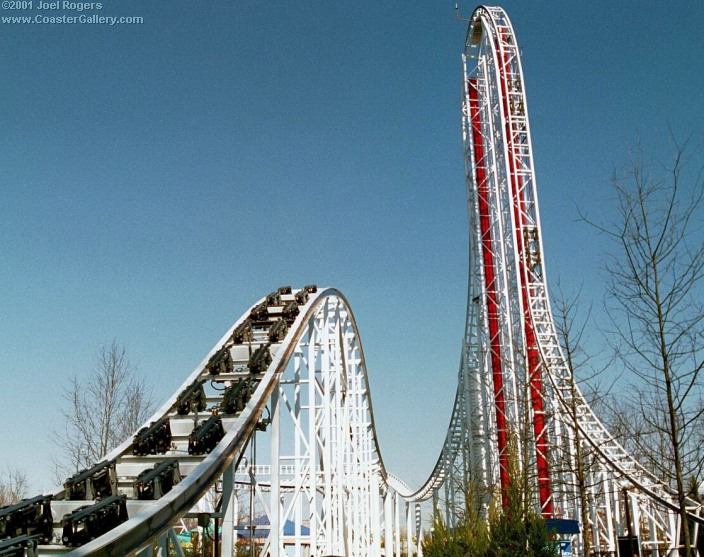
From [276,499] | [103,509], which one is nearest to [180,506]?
[103,509]

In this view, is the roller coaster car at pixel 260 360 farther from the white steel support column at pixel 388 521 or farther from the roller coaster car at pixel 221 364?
the white steel support column at pixel 388 521

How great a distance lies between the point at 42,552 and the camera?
8109 millimetres

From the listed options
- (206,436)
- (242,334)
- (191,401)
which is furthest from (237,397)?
(242,334)

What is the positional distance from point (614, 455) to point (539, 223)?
27.5 feet

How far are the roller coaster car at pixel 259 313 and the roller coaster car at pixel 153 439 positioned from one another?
574cm

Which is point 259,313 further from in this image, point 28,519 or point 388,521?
point 388,521

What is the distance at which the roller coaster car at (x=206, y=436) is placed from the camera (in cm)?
1145

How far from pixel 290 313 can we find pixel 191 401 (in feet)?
16.0

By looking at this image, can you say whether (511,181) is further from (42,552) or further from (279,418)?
(42,552)

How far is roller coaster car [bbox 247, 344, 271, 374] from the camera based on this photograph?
1462 cm

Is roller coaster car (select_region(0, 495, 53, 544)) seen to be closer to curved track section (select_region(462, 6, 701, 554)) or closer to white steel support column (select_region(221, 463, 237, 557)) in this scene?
white steel support column (select_region(221, 463, 237, 557))

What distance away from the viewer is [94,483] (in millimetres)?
10617

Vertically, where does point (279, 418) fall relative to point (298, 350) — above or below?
below

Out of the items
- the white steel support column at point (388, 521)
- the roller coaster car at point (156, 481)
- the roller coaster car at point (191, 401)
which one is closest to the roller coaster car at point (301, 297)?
the roller coaster car at point (191, 401)
